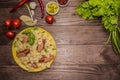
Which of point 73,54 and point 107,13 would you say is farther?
point 73,54

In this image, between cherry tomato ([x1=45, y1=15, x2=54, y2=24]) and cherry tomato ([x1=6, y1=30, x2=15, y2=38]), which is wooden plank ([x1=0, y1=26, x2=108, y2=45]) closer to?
cherry tomato ([x1=45, y1=15, x2=54, y2=24])

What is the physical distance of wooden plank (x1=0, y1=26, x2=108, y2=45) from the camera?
1885 millimetres

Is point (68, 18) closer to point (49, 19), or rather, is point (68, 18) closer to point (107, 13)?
point (49, 19)

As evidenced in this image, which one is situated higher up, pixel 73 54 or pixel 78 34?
pixel 78 34

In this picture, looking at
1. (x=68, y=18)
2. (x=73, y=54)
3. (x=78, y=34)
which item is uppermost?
(x=68, y=18)

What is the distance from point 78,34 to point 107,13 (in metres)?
0.29

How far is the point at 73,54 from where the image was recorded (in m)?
1.88

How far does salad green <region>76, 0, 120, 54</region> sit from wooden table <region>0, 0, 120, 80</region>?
0.07 meters

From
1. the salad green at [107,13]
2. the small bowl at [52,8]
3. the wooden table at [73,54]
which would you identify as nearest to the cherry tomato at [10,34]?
the wooden table at [73,54]

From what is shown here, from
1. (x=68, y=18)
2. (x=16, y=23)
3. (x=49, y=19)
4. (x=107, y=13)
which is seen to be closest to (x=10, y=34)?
(x=16, y=23)

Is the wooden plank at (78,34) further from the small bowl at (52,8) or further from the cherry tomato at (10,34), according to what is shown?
the cherry tomato at (10,34)

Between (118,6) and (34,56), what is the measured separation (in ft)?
2.34

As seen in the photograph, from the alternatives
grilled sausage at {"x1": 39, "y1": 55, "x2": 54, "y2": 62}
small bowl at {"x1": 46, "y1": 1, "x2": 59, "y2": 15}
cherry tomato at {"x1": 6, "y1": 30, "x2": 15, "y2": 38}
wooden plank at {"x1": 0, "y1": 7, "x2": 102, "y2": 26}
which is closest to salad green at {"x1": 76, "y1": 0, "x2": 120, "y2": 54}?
wooden plank at {"x1": 0, "y1": 7, "x2": 102, "y2": 26}

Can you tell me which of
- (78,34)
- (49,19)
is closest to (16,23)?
(49,19)
